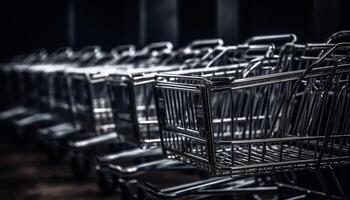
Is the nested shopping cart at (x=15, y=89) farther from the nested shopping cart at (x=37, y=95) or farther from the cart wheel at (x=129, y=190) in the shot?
the cart wheel at (x=129, y=190)

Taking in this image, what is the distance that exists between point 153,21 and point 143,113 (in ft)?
8.08

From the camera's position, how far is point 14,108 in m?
7.63

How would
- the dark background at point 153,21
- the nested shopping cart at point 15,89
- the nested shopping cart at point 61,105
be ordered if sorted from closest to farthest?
1. the dark background at point 153,21
2. the nested shopping cart at point 61,105
3. the nested shopping cart at point 15,89

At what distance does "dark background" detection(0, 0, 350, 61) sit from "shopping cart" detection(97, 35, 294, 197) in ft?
0.96

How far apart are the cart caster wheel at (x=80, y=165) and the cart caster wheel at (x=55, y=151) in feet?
2.58

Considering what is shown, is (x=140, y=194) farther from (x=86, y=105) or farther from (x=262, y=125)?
(x=86, y=105)

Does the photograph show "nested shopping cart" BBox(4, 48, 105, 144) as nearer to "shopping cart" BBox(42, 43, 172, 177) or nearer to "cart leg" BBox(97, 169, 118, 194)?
"shopping cart" BBox(42, 43, 172, 177)

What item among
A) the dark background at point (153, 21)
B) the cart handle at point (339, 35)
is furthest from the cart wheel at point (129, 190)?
the cart handle at point (339, 35)

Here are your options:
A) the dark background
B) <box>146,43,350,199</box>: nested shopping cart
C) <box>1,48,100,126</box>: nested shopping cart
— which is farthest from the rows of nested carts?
<box>1,48,100,126</box>: nested shopping cart

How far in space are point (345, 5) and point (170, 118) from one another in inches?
48.3

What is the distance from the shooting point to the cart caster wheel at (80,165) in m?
5.20

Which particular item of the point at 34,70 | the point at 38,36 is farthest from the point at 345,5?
the point at 38,36

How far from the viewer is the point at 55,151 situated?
6.03 metres

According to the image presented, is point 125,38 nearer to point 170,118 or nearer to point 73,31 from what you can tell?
point 73,31
